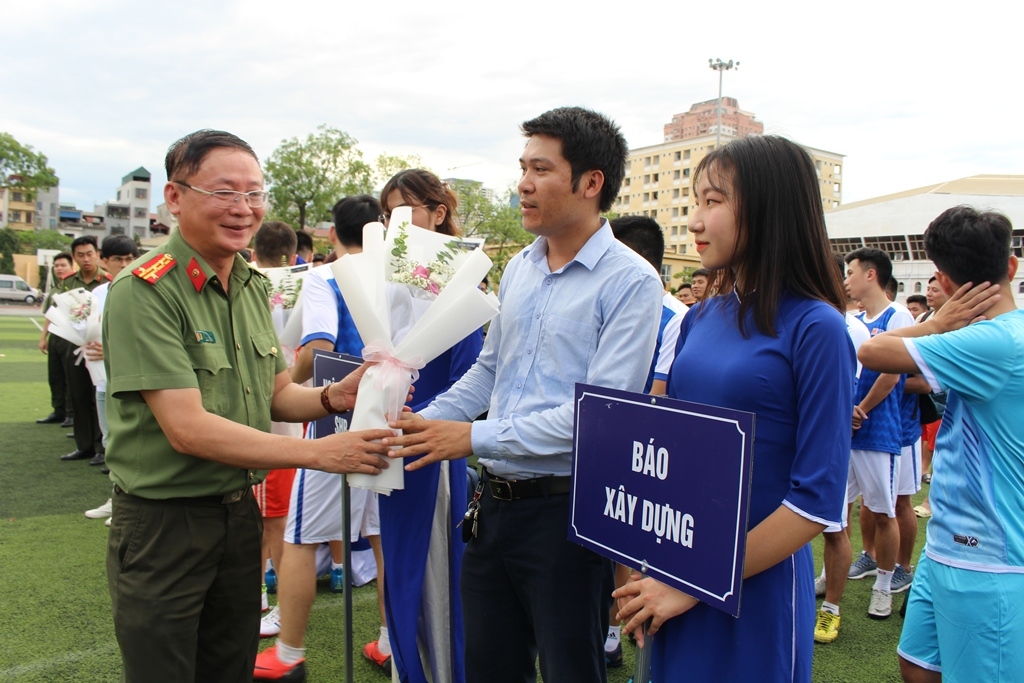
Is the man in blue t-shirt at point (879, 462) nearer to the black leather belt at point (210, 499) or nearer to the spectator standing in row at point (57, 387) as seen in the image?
the black leather belt at point (210, 499)

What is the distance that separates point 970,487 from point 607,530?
1.51 meters

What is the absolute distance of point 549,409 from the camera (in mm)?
2129

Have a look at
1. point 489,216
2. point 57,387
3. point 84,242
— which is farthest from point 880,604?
point 489,216

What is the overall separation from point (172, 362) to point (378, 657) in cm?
225

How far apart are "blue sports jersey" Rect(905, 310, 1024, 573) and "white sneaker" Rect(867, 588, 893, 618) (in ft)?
7.67

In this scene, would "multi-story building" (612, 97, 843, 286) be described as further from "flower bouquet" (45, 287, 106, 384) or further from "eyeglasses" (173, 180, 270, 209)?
"eyeglasses" (173, 180, 270, 209)

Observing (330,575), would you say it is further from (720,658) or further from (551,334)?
(720,658)

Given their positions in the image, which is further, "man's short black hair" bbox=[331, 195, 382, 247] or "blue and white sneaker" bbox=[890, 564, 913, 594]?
"blue and white sneaker" bbox=[890, 564, 913, 594]

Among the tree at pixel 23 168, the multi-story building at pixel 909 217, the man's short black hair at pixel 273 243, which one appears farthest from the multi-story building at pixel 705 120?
the man's short black hair at pixel 273 243

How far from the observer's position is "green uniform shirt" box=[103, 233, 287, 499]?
76.9 inches

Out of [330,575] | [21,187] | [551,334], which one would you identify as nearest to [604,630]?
[551,334]

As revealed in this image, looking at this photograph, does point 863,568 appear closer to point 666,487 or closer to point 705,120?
point 666,487

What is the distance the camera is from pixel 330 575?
4.70m

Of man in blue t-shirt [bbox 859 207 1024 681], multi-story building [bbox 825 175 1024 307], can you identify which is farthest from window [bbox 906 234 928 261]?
man in blue t-shirt [bbox 859 207 1024 681]
